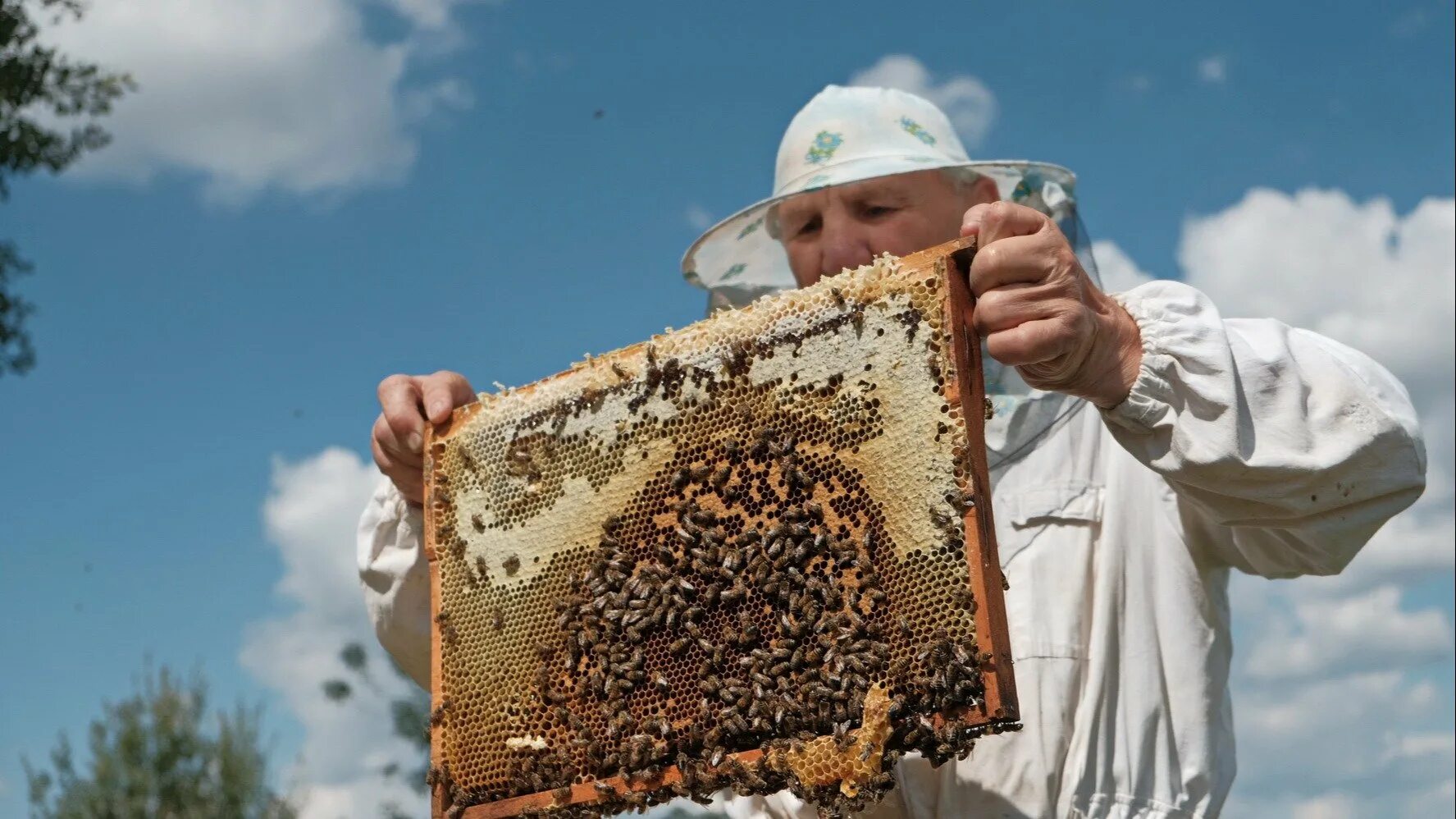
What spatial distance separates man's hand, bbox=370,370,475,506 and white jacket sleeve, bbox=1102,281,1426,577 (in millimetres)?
2069

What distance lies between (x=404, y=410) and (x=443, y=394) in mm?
165

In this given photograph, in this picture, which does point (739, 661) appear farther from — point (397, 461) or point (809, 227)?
point (809, 227)

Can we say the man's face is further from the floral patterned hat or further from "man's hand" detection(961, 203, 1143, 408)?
"man's hand" detection(961, 203, 1143, 408)

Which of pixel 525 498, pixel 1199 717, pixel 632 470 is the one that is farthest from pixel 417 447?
pixel 1199 717

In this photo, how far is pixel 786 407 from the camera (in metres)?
3.29

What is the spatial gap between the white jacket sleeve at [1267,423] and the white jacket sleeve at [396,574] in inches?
98.5

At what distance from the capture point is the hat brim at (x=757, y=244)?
4.71 m

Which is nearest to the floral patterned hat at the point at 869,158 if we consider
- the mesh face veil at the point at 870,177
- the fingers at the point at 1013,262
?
the mesh face veil at the point at 870,177

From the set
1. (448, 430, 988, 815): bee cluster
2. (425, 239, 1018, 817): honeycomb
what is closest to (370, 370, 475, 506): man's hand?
(425, 239, 1018, 817): honeycomb

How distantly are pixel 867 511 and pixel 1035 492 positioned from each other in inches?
45.0

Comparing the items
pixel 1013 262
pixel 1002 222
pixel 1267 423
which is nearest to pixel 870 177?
pixel 1002 222

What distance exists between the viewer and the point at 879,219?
4629 mm

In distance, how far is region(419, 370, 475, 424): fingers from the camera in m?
4.08

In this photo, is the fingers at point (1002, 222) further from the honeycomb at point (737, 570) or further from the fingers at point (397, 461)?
the fingers at point (397, 461)
